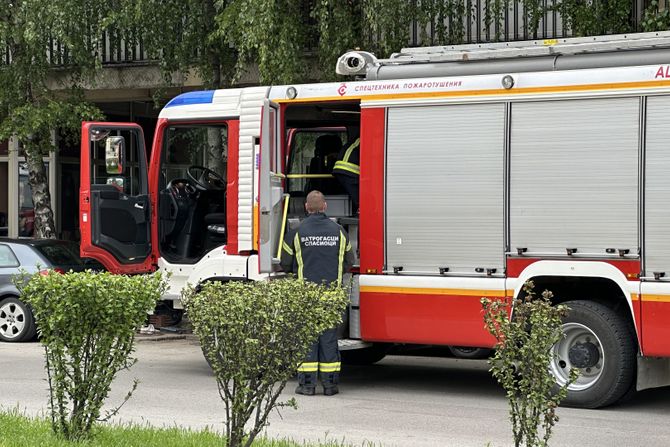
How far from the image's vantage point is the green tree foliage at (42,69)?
18312 millimetres

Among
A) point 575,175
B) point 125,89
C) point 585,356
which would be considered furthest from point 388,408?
point 125,89

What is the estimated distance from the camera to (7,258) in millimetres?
17109

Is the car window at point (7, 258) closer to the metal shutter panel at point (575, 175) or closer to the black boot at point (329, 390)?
the black boot at point (329, 390)

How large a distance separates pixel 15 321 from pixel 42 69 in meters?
4.94

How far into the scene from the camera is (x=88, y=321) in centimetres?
785

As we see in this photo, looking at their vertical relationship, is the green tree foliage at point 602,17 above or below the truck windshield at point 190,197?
above

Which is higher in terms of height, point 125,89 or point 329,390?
point 125,89

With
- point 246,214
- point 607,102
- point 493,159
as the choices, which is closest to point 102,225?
point 246,214

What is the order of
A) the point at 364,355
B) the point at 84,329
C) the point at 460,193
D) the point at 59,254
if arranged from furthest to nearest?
the point at 59,254
the point at 364,355
the point at 460,193
the point at 84,329

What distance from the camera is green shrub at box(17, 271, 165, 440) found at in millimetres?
7793

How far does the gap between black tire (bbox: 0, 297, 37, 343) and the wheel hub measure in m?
8.35

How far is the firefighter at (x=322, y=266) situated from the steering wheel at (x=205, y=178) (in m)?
→ 1.76

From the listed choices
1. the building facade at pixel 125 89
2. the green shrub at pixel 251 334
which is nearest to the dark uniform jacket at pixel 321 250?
the green shrub at pixel 251 334

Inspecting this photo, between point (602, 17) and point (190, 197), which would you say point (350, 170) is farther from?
point (602, 17)
